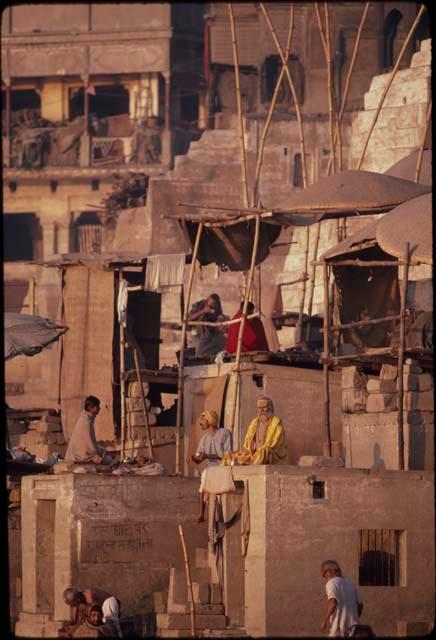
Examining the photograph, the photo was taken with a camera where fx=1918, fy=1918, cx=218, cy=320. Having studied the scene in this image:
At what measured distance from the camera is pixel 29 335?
2123 centimetres

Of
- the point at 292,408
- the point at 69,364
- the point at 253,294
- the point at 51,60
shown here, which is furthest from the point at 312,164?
the point at 292,408

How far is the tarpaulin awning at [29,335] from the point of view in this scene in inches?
832

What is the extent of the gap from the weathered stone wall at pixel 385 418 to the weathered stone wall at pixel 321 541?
3.88 feet

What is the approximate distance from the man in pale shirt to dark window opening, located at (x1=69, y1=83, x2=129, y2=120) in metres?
30.4

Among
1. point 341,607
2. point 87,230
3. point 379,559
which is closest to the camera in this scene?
point 341,607

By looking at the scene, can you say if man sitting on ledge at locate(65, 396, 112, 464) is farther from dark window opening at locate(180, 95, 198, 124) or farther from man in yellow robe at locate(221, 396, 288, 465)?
dark window opening at locate(180, 95, 198, 124)

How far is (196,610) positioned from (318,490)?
4.70 feet

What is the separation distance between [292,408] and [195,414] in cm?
119

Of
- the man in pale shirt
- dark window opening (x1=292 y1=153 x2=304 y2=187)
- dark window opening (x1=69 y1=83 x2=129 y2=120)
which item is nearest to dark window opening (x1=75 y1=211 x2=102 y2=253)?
dark window opening (x1=69 y1=83 x2=129 y2=120)

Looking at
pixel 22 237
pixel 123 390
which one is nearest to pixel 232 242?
pixel 123 390

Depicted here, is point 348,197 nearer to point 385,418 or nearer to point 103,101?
point 385,418

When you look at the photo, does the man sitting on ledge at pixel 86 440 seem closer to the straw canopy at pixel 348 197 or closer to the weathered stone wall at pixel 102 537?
the weathered stone wall at pixel 102 537

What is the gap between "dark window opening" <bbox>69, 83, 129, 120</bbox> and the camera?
4466 centimetres

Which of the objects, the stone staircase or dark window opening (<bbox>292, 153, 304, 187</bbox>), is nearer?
the stone staircase
